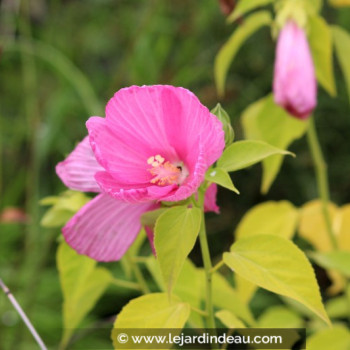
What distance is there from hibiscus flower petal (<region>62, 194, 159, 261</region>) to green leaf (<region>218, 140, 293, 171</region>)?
49 mm

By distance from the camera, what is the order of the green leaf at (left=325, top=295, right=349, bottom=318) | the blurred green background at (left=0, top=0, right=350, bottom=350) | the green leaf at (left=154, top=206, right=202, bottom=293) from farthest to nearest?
the blurred green background at (left=0, top=0, right=350, bottom=350) < the green leaf at (left=325, top=295, right=349, bottom=318) < the green leaf at (left=154, top=206, right=202, bottom=293)

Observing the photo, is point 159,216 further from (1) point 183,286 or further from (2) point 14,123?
(2) point 14,123

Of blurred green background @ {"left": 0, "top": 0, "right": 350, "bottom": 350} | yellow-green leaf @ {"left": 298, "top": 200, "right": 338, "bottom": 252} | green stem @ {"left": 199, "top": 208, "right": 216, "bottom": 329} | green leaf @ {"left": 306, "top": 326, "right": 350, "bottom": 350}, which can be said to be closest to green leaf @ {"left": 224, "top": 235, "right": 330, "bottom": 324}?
green stem @ {"left": 199, "top": 208, "right": 216, "bottom": 329}

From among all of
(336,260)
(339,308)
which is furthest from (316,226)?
(336,260)

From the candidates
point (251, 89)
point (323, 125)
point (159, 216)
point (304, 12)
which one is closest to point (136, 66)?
point (251, 89)

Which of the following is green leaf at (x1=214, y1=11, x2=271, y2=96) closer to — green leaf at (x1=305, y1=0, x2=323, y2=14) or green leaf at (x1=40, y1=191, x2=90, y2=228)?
green leaf at (x1=305, y1=0, x2=323, y2=14)

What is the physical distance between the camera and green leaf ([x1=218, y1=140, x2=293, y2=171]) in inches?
12.5

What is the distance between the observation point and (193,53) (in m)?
1.44

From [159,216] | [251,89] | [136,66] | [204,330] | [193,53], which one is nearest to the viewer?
[159,216]

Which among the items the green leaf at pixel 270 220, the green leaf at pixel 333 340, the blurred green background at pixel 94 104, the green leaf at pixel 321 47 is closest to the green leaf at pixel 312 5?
the green leaf at pixel 321 47

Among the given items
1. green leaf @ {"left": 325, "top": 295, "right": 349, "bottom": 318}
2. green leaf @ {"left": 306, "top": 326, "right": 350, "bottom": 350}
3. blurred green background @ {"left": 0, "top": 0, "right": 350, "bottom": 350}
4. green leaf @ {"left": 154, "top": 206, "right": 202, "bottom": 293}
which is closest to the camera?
green leaf @ {"left": 154, "top": 206, "right": 202, "bottom": 293}

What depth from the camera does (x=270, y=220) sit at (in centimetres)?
54

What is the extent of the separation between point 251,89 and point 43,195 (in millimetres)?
489

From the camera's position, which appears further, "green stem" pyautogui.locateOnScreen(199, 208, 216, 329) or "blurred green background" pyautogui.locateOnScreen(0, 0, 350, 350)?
"blurred green background" pyautogui.locateOnScreen(0, 0, 350, 350)
